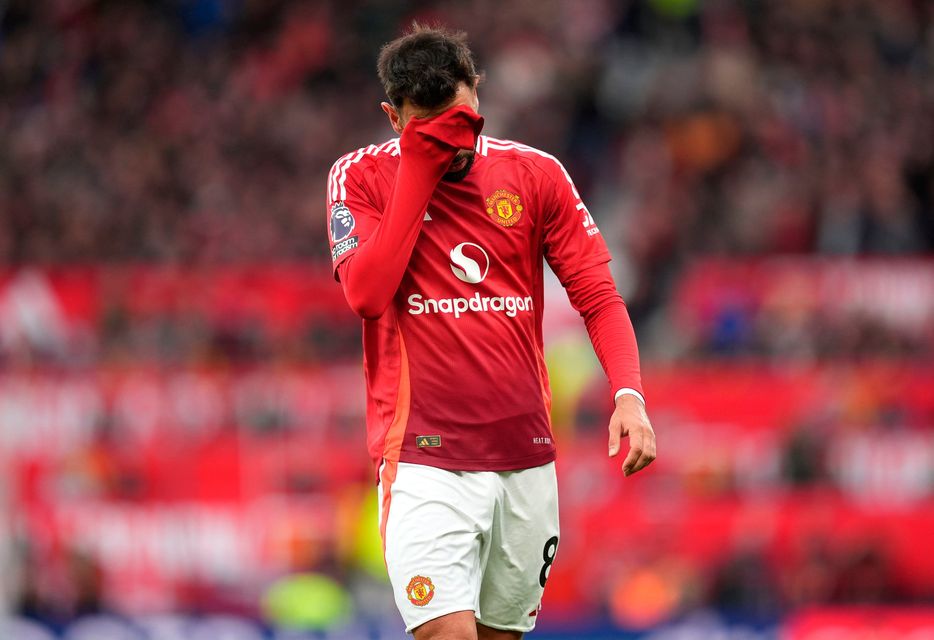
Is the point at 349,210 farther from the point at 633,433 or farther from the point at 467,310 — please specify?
the point at 633,433

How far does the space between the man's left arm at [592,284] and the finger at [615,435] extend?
0.10 metres

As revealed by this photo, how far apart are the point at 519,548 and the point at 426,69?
1445 millimetres

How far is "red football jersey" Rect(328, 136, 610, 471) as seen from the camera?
441cm

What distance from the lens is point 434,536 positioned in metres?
4.30

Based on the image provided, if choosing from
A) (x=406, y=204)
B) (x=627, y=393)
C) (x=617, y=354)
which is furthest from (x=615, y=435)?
(x=406, y=204)

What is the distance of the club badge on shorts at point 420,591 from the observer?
426 centimetres

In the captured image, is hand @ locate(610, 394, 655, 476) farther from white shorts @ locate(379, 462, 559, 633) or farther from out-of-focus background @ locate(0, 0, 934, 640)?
out-of-focus background @ locate(0, 0, 934, 640)

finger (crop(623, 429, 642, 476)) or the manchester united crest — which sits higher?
the manchester united crest

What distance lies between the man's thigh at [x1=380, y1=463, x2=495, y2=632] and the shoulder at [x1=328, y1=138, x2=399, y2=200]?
85cm

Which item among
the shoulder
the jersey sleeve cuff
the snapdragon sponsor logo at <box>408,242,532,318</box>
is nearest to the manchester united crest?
the snapdragon sponsor logo at <box>408,242,532,318</box>

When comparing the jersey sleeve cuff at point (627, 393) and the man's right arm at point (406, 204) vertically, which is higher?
the man's right arm at point (406, 204)

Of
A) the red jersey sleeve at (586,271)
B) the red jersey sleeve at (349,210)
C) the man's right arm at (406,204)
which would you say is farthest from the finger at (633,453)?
the red jersey sleeve at (349,210)

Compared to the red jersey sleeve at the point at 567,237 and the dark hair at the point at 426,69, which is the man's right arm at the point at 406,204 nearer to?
the dark hair at the point at 426,69

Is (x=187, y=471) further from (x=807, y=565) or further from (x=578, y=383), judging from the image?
(x=807, y=565)
